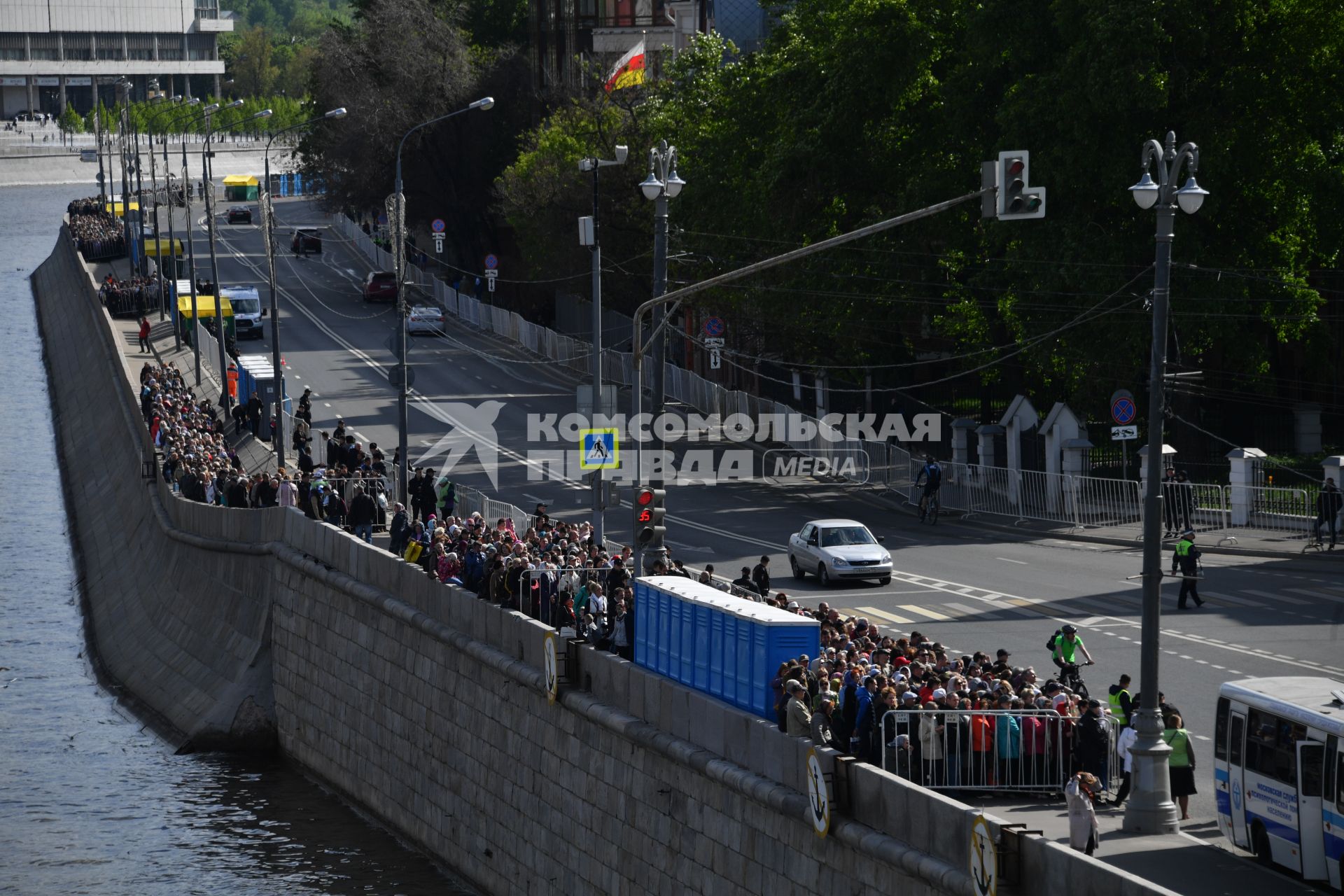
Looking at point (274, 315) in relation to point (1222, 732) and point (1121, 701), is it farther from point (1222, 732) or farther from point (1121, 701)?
point (1222, 732)

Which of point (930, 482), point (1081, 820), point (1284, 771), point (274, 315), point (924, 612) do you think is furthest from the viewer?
point (274, 315)

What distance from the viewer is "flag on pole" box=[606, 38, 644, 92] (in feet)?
240

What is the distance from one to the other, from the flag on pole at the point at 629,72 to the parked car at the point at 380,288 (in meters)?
14.6

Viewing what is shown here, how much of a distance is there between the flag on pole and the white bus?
187ft

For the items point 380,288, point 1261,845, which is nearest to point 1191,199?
point 1261,845

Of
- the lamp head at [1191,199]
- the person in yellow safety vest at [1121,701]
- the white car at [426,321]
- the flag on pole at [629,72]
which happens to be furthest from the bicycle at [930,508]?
the white car at [426,321]

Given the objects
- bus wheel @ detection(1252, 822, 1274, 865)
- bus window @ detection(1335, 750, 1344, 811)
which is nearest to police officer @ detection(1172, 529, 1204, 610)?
bus wheel @ detection(1252, 822, 1274, 865)

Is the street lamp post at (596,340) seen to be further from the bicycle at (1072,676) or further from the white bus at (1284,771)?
the white bus at (1284,771)

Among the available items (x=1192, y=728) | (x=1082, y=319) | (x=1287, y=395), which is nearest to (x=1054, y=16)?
(x=1082, y=319)

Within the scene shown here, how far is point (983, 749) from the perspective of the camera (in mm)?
17953

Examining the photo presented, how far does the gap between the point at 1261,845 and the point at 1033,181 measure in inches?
1079

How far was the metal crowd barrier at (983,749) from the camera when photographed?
17734mm

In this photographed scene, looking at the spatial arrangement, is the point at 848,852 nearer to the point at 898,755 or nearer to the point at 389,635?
the point at 898,755

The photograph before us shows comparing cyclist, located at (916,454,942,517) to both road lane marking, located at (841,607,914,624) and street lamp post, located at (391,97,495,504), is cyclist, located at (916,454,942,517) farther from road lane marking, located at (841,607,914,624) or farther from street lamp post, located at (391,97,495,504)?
street lamp post, located at (391,97,495,504)
